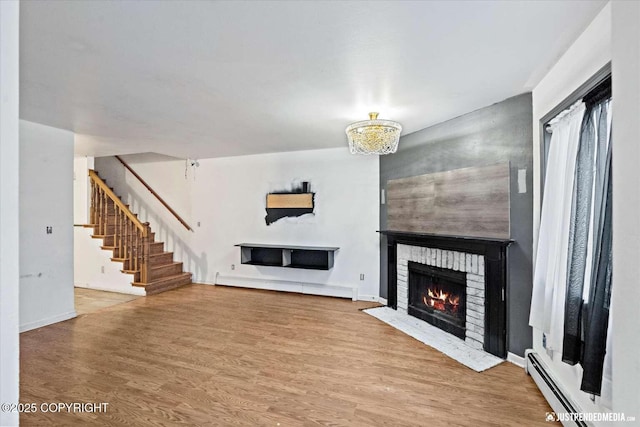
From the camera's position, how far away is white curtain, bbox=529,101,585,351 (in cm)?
208

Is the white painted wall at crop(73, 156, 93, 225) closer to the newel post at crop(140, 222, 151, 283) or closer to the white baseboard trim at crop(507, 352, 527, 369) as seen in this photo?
the newel post at crop(140, 222, 151, 283)

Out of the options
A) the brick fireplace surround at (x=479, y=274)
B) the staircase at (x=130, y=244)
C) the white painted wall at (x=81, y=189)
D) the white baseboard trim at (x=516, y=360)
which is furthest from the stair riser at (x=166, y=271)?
the white baseboard trim at (x=516, y=360)

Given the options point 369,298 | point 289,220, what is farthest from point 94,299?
point 369,298

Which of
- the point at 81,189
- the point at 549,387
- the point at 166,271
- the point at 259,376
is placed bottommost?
the point at 259,376

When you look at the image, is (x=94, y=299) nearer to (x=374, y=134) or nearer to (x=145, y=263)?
(x=145, y=263)

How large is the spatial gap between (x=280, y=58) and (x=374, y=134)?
48.3 inches

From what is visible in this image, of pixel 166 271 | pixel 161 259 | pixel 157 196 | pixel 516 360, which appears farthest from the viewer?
pixel 157 196

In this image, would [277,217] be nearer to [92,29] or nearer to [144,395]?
[144,395]

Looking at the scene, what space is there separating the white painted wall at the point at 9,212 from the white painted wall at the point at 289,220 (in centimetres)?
462

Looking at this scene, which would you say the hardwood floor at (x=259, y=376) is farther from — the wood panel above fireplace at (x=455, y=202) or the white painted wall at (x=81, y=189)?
the white painted wall at (x=81, y=189)

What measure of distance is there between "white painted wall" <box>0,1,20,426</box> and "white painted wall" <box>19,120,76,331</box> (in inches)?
170

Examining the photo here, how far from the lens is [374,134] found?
118 inches

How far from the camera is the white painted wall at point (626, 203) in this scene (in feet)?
3.10

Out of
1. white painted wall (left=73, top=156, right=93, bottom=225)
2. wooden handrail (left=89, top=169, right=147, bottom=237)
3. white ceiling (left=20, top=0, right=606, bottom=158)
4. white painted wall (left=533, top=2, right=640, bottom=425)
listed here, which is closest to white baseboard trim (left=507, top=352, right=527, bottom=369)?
white painted wall (left=533, top=2, right=640, bottom=425)
